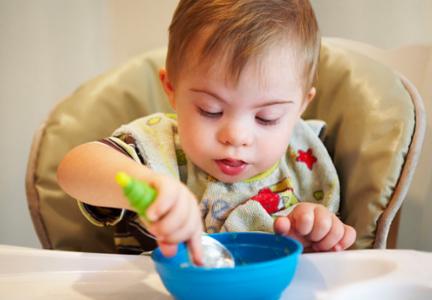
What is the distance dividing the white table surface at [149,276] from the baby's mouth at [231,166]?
0.18 metres

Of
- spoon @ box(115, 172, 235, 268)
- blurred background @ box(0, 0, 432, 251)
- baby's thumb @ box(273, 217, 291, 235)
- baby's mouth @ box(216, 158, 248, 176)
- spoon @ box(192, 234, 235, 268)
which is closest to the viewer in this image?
spoon @ box(115, 172, 235, 268)

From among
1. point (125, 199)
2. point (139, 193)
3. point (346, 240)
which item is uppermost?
point (139, 193)

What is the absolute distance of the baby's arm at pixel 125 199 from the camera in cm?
45

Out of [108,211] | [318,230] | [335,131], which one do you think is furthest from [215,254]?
[335,131]

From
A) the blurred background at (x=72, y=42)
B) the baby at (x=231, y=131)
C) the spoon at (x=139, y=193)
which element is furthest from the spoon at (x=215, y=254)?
the blurred background at (x=72, y=42)

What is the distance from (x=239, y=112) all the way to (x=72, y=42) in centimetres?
106

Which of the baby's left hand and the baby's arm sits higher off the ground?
the baby's arm

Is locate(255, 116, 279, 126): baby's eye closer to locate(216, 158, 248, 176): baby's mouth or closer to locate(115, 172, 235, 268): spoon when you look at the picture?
locate(216, 158, 248, 176): baby's mouth

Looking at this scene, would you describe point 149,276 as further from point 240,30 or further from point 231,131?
point 240,30

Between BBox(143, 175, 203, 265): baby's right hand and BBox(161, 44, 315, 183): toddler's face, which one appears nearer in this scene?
BBox(143, 175, 203, 265): baby's right hand

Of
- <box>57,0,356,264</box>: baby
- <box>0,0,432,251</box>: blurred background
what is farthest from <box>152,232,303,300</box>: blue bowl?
<box>0,0,432,251</box>: blurred background

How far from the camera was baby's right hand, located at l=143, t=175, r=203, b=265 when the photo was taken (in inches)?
17.6

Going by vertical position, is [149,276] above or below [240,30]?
below

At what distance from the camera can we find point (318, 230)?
0.71 meters
